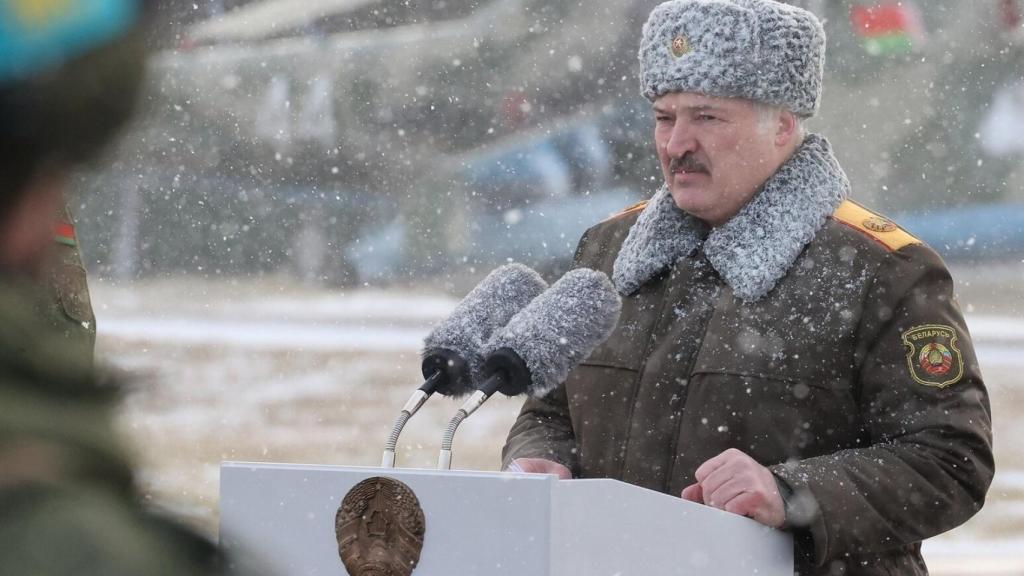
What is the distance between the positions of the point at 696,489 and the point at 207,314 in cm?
481

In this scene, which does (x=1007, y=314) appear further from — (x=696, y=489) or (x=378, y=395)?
(x=696, y=489)

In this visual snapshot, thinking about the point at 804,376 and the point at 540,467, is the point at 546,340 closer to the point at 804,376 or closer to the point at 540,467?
the point at 540,467

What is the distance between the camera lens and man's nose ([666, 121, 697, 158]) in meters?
1.97

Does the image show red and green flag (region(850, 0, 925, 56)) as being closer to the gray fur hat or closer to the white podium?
the gray fur hat

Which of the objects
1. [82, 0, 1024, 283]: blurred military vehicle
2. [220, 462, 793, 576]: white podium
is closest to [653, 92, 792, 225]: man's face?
[220, 462, 793, 576]: white podium

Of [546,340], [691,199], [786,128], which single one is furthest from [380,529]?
[786,128]

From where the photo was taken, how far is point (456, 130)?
20.5 ft

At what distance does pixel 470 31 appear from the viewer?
629cm

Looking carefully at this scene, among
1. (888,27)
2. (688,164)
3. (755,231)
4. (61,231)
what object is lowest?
(61,231)

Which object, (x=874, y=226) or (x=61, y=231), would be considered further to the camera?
(x=874, y=226)

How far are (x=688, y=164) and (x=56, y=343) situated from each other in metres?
1.71

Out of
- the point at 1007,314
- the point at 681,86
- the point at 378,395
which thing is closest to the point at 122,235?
the point at 378,395

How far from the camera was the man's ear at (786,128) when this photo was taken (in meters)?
2.00

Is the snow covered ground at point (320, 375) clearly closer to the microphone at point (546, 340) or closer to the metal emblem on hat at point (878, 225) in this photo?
the metal emblem on hat at point (878, 225)
